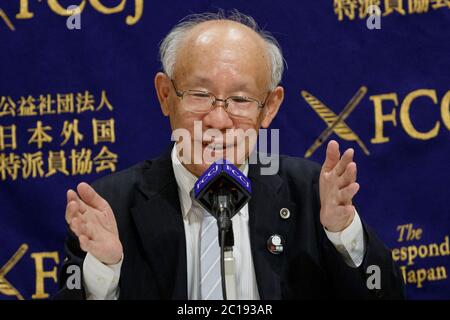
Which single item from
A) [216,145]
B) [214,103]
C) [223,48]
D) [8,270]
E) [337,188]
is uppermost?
[223,48]

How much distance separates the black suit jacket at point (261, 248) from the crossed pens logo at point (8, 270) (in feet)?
2.14

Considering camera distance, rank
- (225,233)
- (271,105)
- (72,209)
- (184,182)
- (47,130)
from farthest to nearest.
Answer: (47,130), (271,105), (184,182), (72,209), (225,233)

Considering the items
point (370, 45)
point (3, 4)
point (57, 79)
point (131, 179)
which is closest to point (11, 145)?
point (57, 79)

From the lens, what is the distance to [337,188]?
1.85 meters

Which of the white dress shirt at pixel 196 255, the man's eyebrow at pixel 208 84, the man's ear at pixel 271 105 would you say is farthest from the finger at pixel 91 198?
the man's ear at pixel 271 105

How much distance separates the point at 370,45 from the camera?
2795mm

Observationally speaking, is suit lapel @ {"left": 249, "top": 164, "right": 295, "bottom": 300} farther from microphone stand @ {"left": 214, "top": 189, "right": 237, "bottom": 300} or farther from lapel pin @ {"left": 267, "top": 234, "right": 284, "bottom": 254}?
microphone stand @ {"left": 214, "top": 189, "right": 237, "bottom": 300}

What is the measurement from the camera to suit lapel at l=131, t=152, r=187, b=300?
80.6 inches

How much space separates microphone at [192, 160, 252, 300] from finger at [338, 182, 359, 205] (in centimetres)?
31

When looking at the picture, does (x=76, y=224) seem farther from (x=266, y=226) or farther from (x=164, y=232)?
(x=266, y=226)

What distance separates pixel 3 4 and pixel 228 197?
1.48 m

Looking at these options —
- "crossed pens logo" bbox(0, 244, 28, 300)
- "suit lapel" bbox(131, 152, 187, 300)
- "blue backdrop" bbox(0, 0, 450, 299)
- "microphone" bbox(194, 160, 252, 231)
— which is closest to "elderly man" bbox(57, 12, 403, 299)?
"suit lapel" bbox(131, 152, 187, 300)

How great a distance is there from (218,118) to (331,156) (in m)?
0.37

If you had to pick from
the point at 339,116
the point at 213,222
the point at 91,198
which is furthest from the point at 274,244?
the point at 339,116
